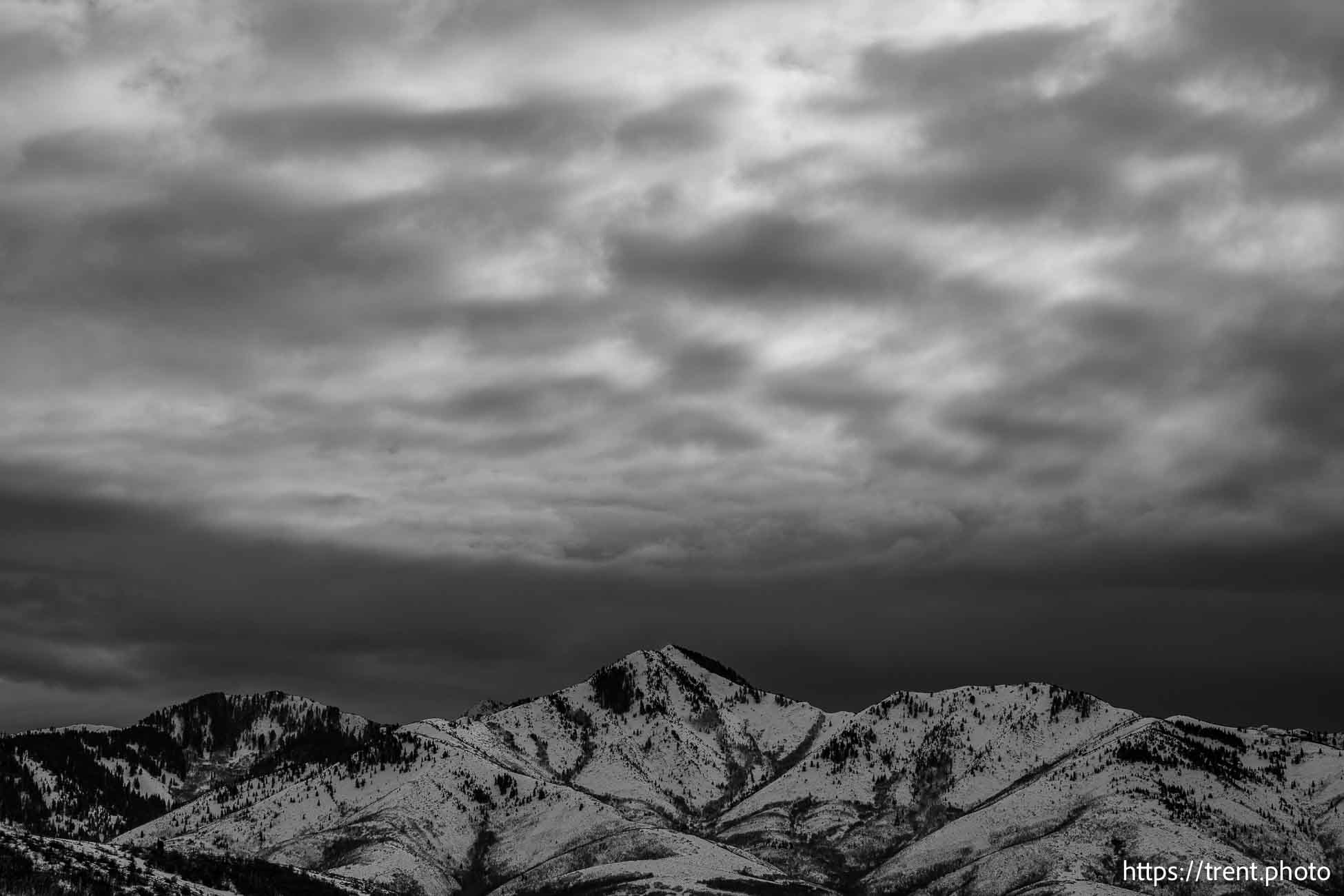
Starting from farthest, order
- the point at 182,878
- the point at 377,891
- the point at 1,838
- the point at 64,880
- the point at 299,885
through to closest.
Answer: the point at 377,891
the point at 299,885
the point at 182,878
the point at 1,838
the point at 64,880

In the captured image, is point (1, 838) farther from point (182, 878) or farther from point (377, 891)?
point (377, 891)

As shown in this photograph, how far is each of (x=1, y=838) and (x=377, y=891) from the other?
58.5 meters

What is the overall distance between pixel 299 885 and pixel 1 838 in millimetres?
33053

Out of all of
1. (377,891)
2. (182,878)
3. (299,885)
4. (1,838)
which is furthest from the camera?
(377,891)

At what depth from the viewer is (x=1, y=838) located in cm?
10462

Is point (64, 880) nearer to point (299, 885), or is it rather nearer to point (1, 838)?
point (1, 838)

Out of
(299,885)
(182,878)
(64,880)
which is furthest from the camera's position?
(299,885)

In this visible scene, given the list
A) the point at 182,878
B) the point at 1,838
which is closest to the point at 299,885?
the point at 182,878

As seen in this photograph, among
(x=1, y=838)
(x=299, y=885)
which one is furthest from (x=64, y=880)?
(x=299, y=885)

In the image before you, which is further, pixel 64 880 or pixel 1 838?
pixel 1 838

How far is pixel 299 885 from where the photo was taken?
433 feet

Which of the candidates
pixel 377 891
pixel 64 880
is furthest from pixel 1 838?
pixel 377 891

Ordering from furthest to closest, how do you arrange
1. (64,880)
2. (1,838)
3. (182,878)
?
(182,878) < (1,838) < (64,880)

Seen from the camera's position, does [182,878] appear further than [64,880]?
Yes
